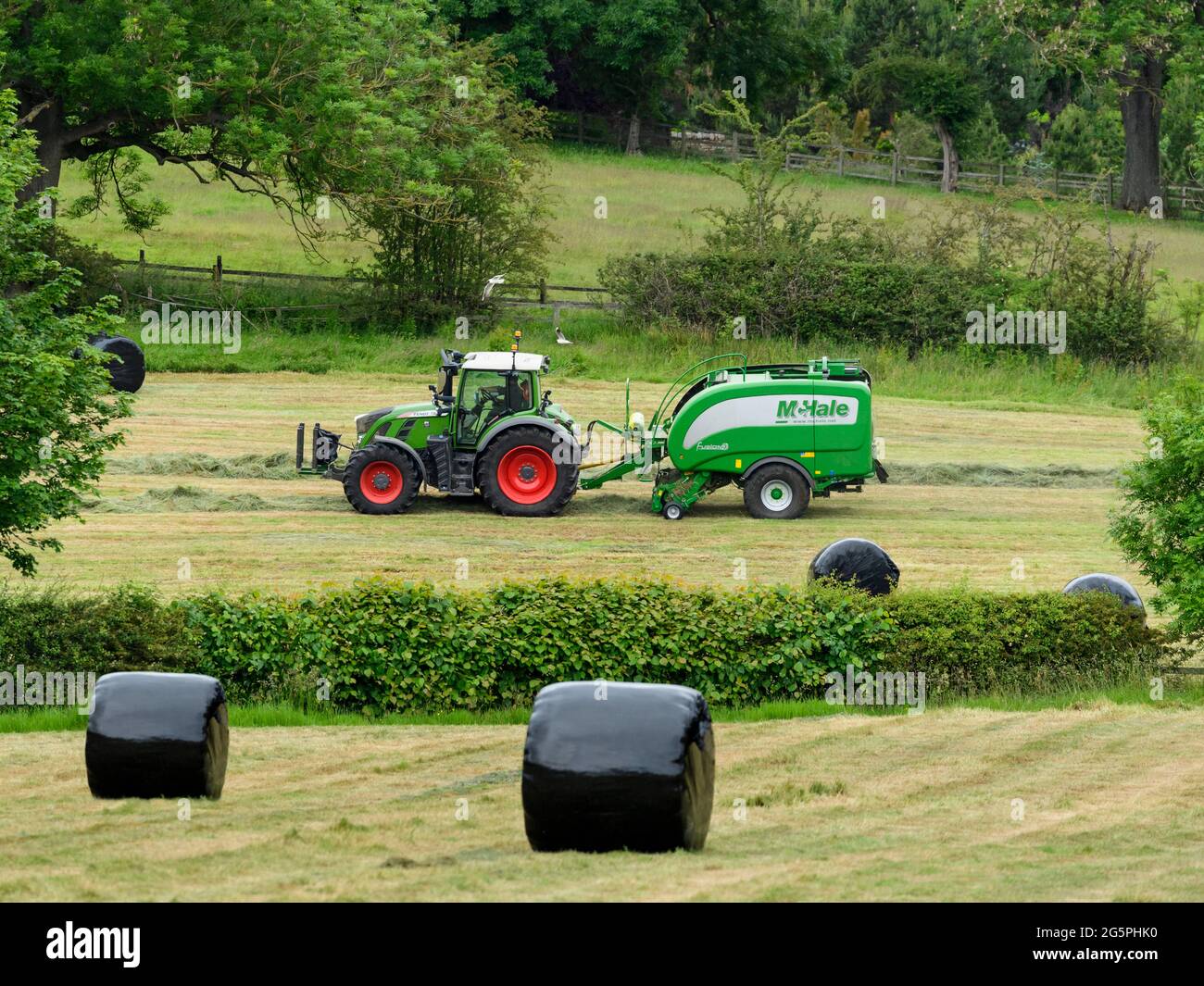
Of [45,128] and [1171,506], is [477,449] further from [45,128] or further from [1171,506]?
[45,128]

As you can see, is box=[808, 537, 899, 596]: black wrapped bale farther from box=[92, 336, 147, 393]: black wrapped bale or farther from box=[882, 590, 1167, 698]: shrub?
box=[92, 336, 147, 393]: black wrapped bale

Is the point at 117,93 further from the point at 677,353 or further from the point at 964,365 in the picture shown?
the point at 964,365

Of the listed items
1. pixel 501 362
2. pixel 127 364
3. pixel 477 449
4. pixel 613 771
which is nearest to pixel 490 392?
pixel 501 362

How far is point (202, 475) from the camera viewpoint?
24.8 m

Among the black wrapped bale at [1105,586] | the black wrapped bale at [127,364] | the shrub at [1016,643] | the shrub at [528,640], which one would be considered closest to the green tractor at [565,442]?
the black wrapped bale at [1105,586]

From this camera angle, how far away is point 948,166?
6300 cm

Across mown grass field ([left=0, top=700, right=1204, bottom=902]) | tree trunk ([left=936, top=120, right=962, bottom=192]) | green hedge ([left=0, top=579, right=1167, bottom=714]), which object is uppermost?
tree trunk ([left=936, top=120, right=962, bottom=192])

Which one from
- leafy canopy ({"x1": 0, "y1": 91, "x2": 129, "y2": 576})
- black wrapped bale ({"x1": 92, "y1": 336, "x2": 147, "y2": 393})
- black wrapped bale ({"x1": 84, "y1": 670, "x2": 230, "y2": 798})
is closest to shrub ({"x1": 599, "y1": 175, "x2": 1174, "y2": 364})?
black wrapped bale ({"x1": 92, "y1": 336, "x2": 147, "y2": 393})

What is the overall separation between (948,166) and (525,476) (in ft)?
145

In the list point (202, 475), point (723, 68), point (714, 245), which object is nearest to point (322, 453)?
point (202, 475)

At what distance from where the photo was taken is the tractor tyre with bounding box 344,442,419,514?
2230cm

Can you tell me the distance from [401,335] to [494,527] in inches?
633

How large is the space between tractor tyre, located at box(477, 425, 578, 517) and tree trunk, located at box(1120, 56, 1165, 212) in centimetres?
3971

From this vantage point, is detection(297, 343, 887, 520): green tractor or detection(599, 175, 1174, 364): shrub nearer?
detection(297, 343, 887, 520): green tractor
